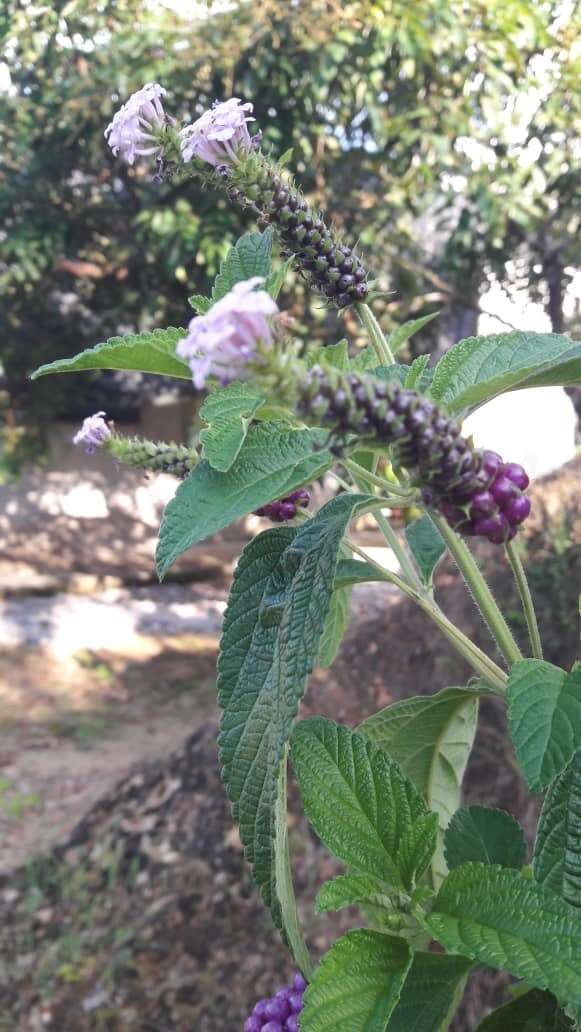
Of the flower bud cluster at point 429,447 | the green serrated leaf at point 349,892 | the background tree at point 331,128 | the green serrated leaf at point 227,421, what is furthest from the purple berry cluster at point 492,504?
the background tree at point 331,128

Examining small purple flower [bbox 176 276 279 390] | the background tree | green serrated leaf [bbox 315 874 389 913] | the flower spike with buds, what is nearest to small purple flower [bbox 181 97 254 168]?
the flower spike with buds

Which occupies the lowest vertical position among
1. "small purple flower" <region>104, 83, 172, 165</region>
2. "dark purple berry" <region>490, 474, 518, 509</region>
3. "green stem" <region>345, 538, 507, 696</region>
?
"green stem" <region>345, 538, 507, 696</region>

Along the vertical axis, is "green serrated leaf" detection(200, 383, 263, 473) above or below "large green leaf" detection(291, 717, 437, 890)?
above

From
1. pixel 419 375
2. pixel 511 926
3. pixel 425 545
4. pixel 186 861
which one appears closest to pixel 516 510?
pixel 419 375

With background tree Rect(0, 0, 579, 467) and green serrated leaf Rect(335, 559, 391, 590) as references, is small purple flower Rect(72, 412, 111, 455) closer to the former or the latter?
green serrated leaf Rect(335, 559, 391, 590)

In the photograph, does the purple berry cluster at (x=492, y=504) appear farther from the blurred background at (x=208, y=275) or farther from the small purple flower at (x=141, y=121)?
the blurred background at (x=208, y=275)

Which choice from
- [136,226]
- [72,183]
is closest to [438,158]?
[136,226]
